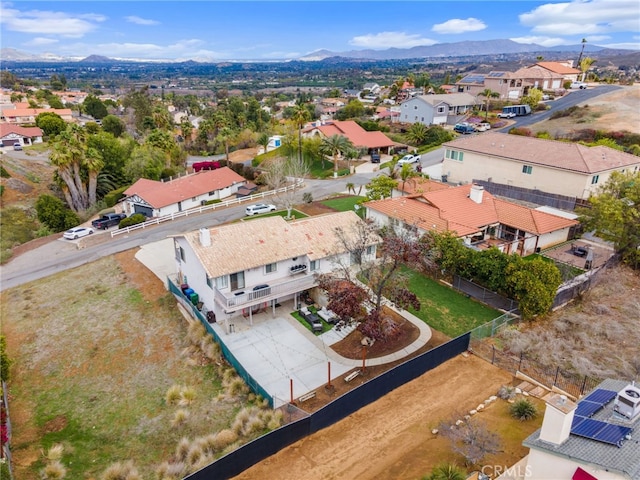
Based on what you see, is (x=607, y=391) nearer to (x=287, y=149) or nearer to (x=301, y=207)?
(x=301, y=207)

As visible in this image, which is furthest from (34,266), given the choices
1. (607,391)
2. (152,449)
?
(607,391)

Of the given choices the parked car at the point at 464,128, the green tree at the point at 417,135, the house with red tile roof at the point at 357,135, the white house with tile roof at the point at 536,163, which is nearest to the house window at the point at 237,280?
the white house with tile roof at the point at 536,163

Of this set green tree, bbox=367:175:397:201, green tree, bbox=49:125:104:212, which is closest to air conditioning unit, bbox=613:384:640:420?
green tree, bbox=367:175:397:201

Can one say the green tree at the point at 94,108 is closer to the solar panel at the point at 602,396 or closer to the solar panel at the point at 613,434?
the solar panel at the point at 602,396

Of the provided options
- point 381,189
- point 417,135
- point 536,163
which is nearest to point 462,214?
point 381,189

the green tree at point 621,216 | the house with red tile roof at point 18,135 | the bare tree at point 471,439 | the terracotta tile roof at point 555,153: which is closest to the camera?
the bare tree at point 471,439

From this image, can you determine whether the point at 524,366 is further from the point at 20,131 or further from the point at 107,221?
the point at 20,131
